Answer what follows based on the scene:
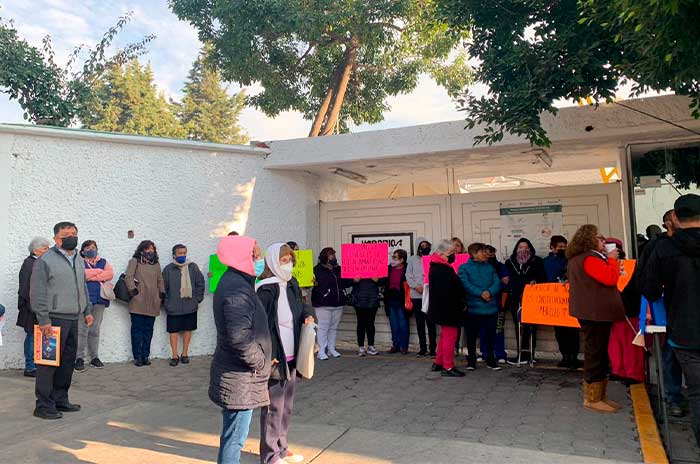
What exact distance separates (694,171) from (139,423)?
23.1ft

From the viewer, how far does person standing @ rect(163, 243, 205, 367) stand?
746 cm

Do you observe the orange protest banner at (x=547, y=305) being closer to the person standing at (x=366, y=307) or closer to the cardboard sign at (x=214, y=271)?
the person standing at (x=366, y=307)

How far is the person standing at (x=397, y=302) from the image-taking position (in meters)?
8.16

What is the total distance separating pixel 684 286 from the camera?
3701mm

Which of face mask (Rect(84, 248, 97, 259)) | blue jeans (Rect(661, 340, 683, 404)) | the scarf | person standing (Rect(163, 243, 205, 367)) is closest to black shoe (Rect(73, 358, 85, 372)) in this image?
person standing (Rect(163, 243, 205, 367))

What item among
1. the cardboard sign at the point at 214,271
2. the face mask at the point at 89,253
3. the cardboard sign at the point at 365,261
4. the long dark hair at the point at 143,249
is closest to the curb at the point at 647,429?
the cardboard sign at the point at 365,261

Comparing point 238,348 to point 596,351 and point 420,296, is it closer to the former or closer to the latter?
point 596,351

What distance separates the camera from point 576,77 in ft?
16.6

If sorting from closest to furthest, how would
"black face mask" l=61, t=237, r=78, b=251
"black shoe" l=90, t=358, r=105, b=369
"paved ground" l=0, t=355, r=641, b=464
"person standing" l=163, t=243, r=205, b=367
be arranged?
"paved ground" l=0, t=355, r=641, b=464 < "black face mask" l=61, t=237, r=78, b=251 < "black shoe" l=90, t=358, r=105, b=369 < "person standing" l=163, t=243, r=205, b=367

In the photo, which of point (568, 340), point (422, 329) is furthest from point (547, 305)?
point (422, 329)

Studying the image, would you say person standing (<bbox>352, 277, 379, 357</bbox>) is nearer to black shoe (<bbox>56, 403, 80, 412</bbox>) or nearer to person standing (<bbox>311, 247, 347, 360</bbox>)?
person standing (<bbox>311, 247, 347, 360</bbox>)

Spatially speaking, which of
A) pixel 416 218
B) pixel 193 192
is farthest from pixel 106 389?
pixel 416 218

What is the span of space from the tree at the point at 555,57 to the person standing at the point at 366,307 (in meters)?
3.28

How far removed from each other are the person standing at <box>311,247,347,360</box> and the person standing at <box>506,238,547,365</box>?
2561 mm
